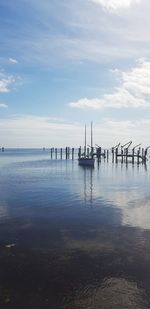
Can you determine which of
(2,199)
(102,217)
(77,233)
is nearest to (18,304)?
(77,233)

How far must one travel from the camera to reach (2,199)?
3162 centimetres

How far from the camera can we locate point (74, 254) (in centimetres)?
1625

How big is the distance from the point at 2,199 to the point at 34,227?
440 inches

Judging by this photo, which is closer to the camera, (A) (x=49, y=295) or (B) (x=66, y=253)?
(A) (x=49, y=295)

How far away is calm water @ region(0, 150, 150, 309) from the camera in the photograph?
11945 mm

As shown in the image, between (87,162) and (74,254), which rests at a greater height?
(87,162)

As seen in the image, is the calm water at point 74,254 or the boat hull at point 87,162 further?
the boat hull at point 87,162

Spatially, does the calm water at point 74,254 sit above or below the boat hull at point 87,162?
below

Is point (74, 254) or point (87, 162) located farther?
point (87, 162)

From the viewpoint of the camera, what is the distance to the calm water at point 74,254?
1195cm

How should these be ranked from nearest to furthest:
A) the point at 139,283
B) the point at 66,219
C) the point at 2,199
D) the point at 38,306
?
the point at 38,306 < the point at 139,283 < the point at 66,219 < the point at 2,199

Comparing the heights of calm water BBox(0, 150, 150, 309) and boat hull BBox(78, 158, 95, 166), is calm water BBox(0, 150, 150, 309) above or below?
below

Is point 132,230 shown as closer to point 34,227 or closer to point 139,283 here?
point 34,227

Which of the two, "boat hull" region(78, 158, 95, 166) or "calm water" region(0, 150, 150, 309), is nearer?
"calm water" region(0, 150, 150, 309)
